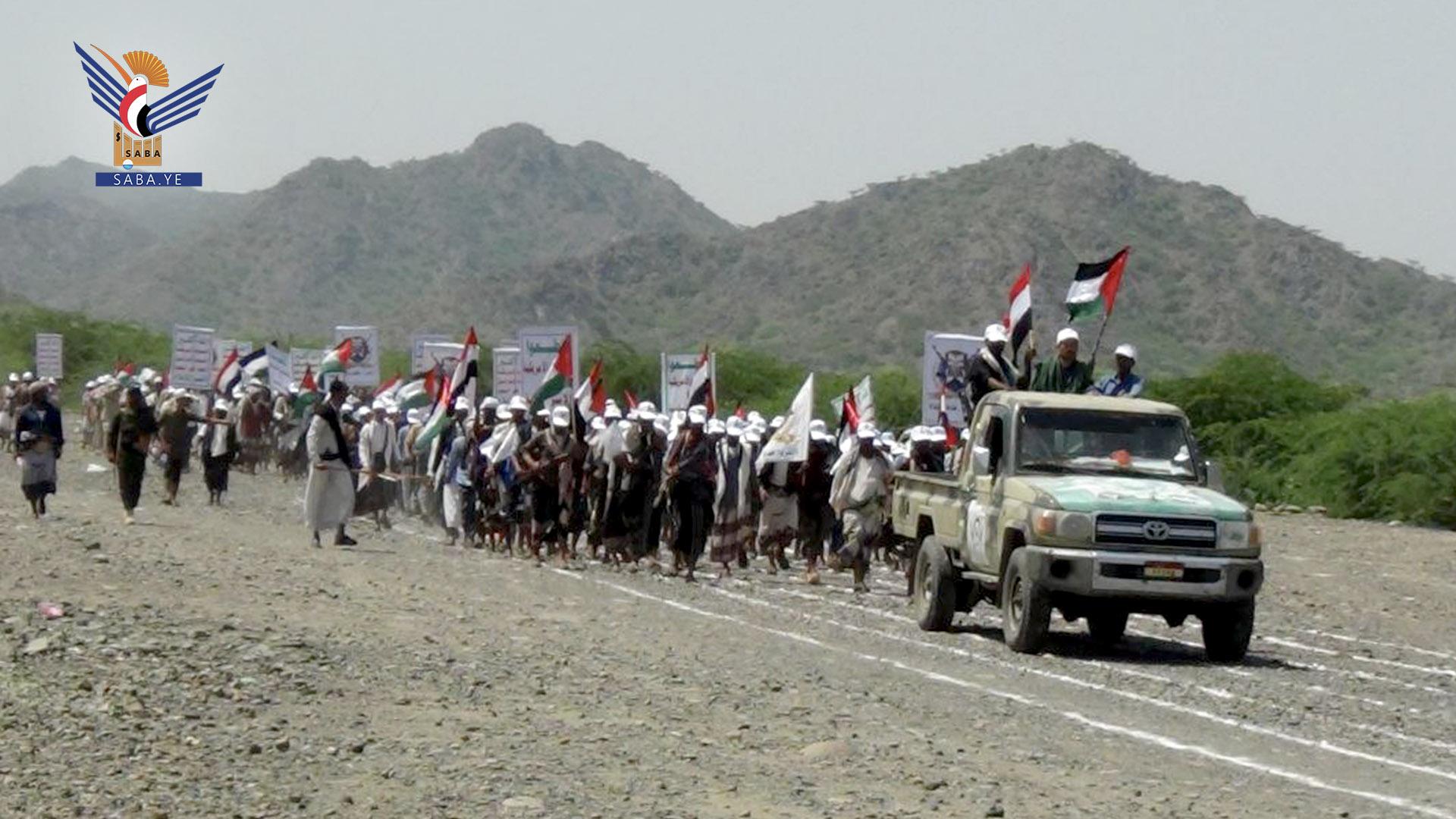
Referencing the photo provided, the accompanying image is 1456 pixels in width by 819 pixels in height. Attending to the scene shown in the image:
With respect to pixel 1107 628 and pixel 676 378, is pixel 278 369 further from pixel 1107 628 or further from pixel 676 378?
pixel 1107 628

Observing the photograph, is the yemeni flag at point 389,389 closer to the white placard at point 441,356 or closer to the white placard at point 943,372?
the white placard at point 441,356

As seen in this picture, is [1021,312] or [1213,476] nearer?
[1213,476]

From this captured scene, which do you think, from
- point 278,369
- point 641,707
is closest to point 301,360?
point 278,369

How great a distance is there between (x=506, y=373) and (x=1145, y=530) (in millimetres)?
25639

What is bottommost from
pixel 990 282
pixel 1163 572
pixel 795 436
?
pixel 1163 572

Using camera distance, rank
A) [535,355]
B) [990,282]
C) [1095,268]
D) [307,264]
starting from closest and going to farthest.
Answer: [1095,268]
[535,355]
[990,282]
[307,264]

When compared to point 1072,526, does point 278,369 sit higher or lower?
higher

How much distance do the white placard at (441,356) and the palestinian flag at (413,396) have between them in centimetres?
41

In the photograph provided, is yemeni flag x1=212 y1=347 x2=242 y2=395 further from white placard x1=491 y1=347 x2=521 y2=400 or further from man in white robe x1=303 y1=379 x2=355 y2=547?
man in white robe x1=303 y1=379 x2=355 y2=547

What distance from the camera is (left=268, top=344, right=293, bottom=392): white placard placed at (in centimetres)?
4978

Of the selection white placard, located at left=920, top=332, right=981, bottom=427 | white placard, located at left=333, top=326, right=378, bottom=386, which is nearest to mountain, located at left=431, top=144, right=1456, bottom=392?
white placard, located at left=333, top=326, right=378, bottom=386

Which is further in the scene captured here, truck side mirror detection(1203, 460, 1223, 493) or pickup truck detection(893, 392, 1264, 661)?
truck side mirror detection(1203, 460, 1223, 493)

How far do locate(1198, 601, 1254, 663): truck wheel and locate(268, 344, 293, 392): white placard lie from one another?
34.2 metres

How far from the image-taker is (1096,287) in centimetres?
2220
